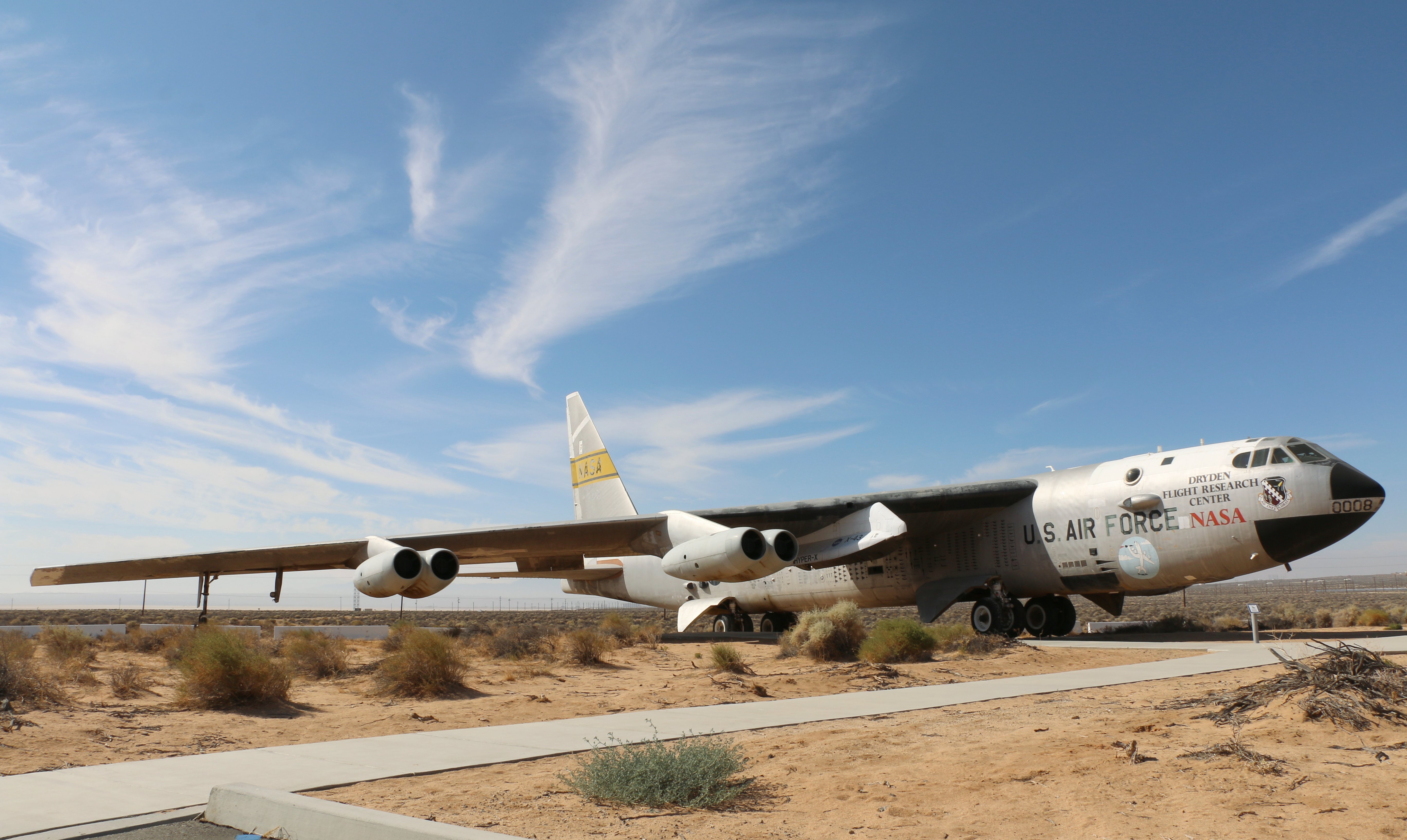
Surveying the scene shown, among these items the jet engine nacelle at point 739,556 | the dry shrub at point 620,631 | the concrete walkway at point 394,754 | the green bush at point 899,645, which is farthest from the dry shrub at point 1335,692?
the dry shrub at point 620,631

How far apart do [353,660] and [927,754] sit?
14.4 metres

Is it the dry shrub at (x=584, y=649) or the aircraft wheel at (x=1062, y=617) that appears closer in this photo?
the dry shrub at (x=584, y=649)

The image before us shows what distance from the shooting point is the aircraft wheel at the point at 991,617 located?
20859 millimetres

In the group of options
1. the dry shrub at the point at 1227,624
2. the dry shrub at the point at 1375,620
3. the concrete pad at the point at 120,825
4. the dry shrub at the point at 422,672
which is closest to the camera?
the concrete pad at the point at 120,825

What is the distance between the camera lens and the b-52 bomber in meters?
16.8

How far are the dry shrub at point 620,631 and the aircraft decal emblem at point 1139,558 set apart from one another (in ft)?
37.8

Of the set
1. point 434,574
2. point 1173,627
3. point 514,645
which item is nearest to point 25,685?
point 434,574

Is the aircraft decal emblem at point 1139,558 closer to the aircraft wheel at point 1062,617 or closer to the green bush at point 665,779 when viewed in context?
the aircraft wheel at point 1062,617

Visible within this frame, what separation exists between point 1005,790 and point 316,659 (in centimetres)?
1224

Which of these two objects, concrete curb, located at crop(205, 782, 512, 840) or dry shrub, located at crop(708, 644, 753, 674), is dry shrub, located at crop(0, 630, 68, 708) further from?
dry shrub, located at crop(708, 644, 753, 674)

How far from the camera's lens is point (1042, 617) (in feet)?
73.2

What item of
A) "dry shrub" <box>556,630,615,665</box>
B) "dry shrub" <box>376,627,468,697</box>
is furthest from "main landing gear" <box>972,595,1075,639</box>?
"dry shrub" <box>376,627,468,697</box>

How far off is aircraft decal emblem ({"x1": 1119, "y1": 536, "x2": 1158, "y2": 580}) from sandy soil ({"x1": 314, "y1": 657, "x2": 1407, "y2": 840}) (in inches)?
463

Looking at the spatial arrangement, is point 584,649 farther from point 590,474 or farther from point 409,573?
point 590,474
